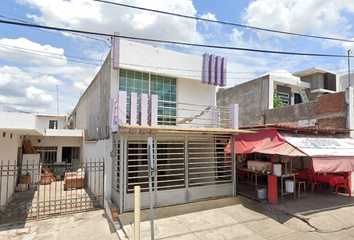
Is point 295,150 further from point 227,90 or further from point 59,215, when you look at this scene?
point 227,90

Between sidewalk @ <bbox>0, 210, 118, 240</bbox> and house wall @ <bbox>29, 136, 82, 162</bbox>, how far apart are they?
10511 mm

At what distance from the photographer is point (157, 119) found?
8.31 meters

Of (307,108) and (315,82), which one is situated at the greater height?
(315,82)

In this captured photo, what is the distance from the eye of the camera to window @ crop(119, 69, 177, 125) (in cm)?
934

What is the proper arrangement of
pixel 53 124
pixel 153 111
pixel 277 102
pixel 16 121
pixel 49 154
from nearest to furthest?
pixel 16 121, pixel 153 111, pixel 277 102, pixel 49 154, pixel 53 124

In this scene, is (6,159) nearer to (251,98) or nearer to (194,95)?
(194,95)

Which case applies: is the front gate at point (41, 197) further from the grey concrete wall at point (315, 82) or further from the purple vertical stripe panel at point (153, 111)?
the grey concrete wall at point (315, 82)

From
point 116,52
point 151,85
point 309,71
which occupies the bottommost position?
point 151,85

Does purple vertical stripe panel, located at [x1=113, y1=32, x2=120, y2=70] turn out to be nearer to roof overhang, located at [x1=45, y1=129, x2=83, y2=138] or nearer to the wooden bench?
the wooden bench

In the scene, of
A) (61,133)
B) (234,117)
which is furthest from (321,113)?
(61,133)

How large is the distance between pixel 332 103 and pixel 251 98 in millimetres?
7029

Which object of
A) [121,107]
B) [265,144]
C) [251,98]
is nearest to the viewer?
[121,107]

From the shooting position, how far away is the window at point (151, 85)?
368 inches

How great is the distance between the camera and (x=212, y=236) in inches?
240
